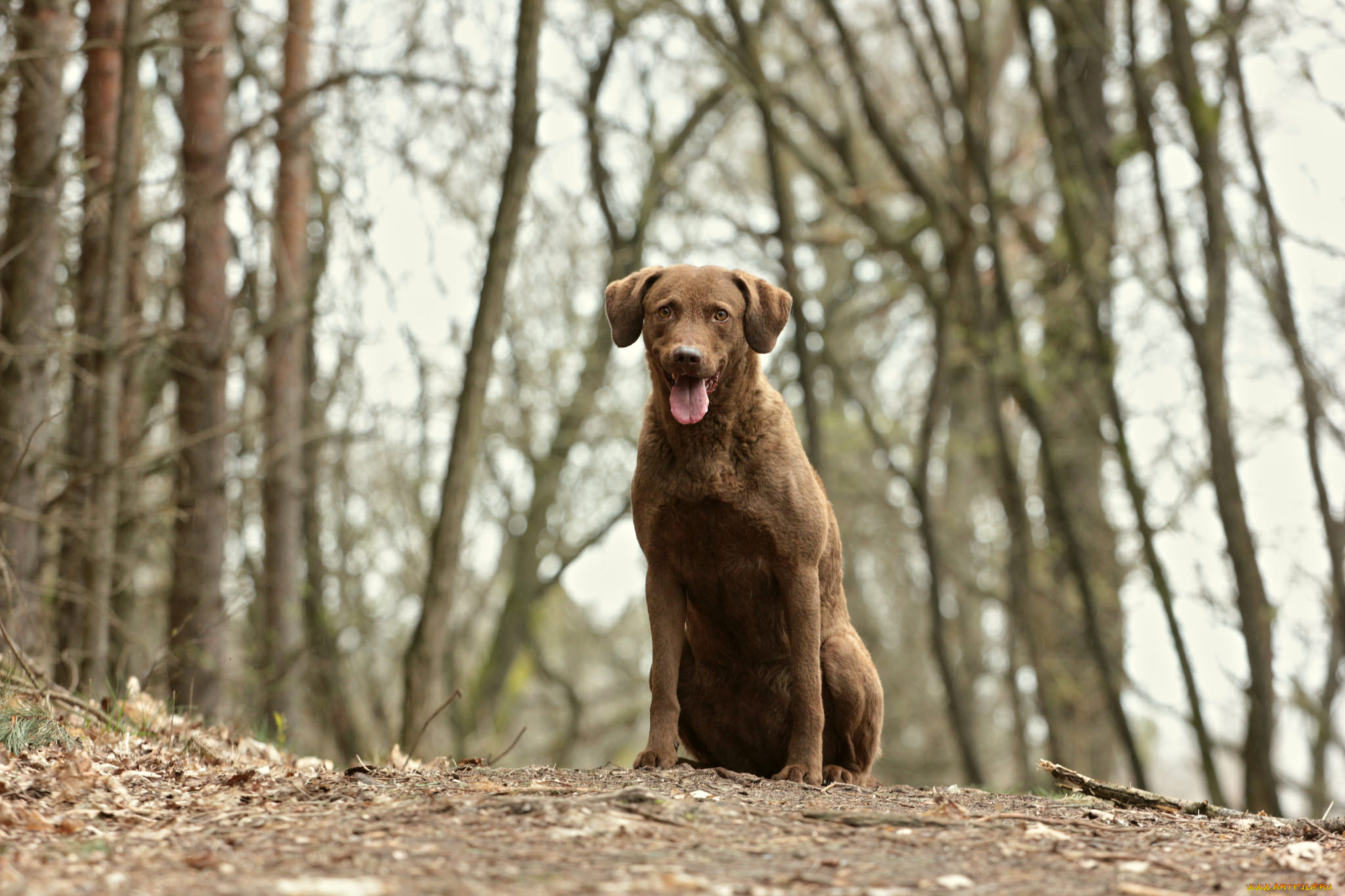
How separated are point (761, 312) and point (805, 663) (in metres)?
1.51

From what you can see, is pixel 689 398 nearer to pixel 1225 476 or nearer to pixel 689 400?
pixel 689 400

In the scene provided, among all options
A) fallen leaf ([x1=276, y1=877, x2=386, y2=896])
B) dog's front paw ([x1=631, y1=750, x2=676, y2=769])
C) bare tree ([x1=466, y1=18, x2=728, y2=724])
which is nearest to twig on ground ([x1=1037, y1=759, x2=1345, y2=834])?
dog's front paw ([x1=631, y1=750, x2=676, y2=769])

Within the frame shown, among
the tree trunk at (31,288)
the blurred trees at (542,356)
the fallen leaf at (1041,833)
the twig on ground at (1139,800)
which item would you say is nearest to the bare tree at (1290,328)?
the blurred trees at (542,356)

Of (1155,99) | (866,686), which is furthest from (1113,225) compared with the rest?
(866,686)

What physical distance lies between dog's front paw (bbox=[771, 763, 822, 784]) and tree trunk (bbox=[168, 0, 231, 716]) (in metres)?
5.51

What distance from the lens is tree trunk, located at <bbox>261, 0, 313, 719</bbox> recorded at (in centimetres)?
1088

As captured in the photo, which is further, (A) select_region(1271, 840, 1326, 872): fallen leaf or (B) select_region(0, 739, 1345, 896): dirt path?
(A) select_region(1271, 840, 1326, 872): fallen leaf

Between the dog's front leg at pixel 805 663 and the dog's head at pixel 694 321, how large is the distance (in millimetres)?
828

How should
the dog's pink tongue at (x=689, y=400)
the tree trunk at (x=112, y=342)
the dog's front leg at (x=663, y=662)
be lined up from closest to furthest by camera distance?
the dog's pink tongue at (x=689, y=400)
the dog's front leg at (x=663, y=662)
the tree trunk at (x=112, y=342)

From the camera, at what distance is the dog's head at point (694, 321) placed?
4.87m

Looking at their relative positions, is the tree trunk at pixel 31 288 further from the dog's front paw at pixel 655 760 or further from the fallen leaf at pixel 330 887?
the fallen leaf at pixel 330 887

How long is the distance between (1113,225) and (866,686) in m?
8.76

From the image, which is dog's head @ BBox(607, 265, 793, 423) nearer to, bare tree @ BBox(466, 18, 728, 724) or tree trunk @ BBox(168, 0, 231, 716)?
tree trunk @ BBox(168, 0, 231, 716)

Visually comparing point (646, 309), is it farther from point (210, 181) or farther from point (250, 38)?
point (250, 38)
